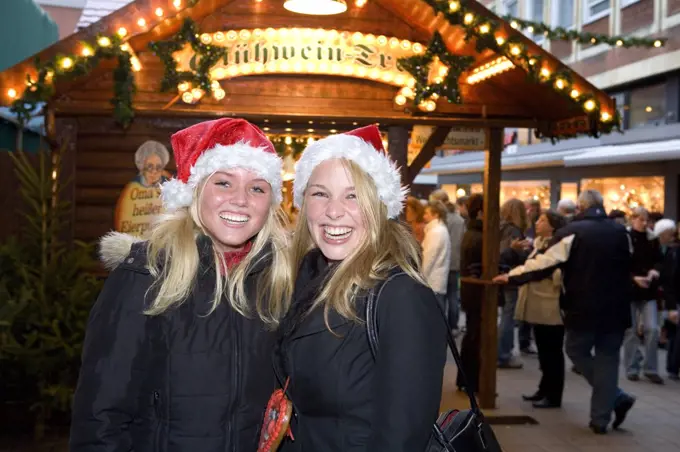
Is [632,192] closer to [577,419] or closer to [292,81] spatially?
[577,419]

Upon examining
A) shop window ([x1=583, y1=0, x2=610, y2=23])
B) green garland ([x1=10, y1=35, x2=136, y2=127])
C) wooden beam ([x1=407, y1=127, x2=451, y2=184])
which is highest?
shop window ([x1=583, y1=0, x2=610, y2=23])

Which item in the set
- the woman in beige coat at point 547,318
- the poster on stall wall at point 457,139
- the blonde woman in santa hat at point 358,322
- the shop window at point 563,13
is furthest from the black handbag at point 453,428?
the shop window at point 563,13

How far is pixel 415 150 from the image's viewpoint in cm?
826

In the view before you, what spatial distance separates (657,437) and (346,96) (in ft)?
13.9

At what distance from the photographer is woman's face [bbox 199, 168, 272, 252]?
2721 millimetres

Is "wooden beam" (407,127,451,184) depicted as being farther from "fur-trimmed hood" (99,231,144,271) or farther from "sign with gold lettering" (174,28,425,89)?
"fur-trimmed hood" (99,231,144,271)

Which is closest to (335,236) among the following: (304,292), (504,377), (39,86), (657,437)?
(304,292)

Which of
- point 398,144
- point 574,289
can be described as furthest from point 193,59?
point 574,289

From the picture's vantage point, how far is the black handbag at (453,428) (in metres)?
2.28

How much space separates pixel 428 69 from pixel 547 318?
283 centimetres

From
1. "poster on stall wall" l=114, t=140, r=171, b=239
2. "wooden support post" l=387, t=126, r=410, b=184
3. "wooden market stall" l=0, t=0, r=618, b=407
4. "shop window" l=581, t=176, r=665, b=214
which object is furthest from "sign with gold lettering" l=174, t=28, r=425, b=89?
"shop window" l=581, t=176, r=665, b=214

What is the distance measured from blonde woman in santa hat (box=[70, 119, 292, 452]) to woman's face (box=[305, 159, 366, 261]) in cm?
27

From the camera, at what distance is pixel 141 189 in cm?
698

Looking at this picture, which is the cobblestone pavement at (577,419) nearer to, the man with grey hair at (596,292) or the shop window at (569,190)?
the man with grey hair at (596,292)
